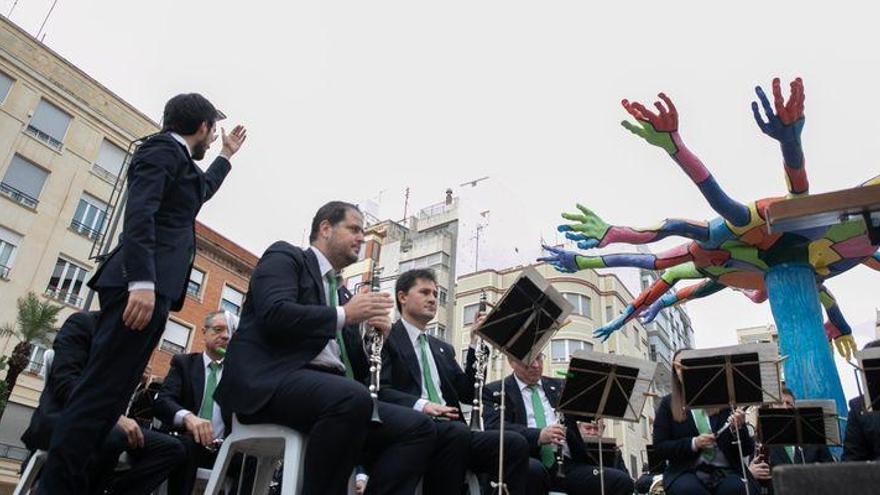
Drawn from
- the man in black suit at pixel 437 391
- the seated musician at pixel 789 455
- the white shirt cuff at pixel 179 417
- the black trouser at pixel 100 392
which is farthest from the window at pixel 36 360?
the seated musician at pixel 789 455

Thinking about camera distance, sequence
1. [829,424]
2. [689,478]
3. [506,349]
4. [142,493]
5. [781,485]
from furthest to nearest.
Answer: [829,424] < [689,478] < [506,349] < [142,493] < [781,485]

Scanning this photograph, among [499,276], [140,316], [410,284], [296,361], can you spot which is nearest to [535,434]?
[410,284]

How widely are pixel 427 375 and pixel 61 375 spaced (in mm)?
2409

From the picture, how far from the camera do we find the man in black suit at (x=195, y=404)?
479cm

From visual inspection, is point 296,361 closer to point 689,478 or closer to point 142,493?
point 142,493

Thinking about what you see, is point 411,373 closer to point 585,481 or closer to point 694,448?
→ point 585,481

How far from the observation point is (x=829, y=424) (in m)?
6.39

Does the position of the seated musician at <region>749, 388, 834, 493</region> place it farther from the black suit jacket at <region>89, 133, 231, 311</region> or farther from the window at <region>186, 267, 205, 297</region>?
the window at <region>186, 267, 205, 297</region>

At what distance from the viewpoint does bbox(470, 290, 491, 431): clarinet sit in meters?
4.84

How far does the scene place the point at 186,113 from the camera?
13.2ft

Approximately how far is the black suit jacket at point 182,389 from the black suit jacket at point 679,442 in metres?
4.19

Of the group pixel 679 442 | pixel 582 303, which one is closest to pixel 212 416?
pixel 679 442

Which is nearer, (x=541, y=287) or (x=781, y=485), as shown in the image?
(x=781, y=485)

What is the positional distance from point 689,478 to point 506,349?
2.29 meters
